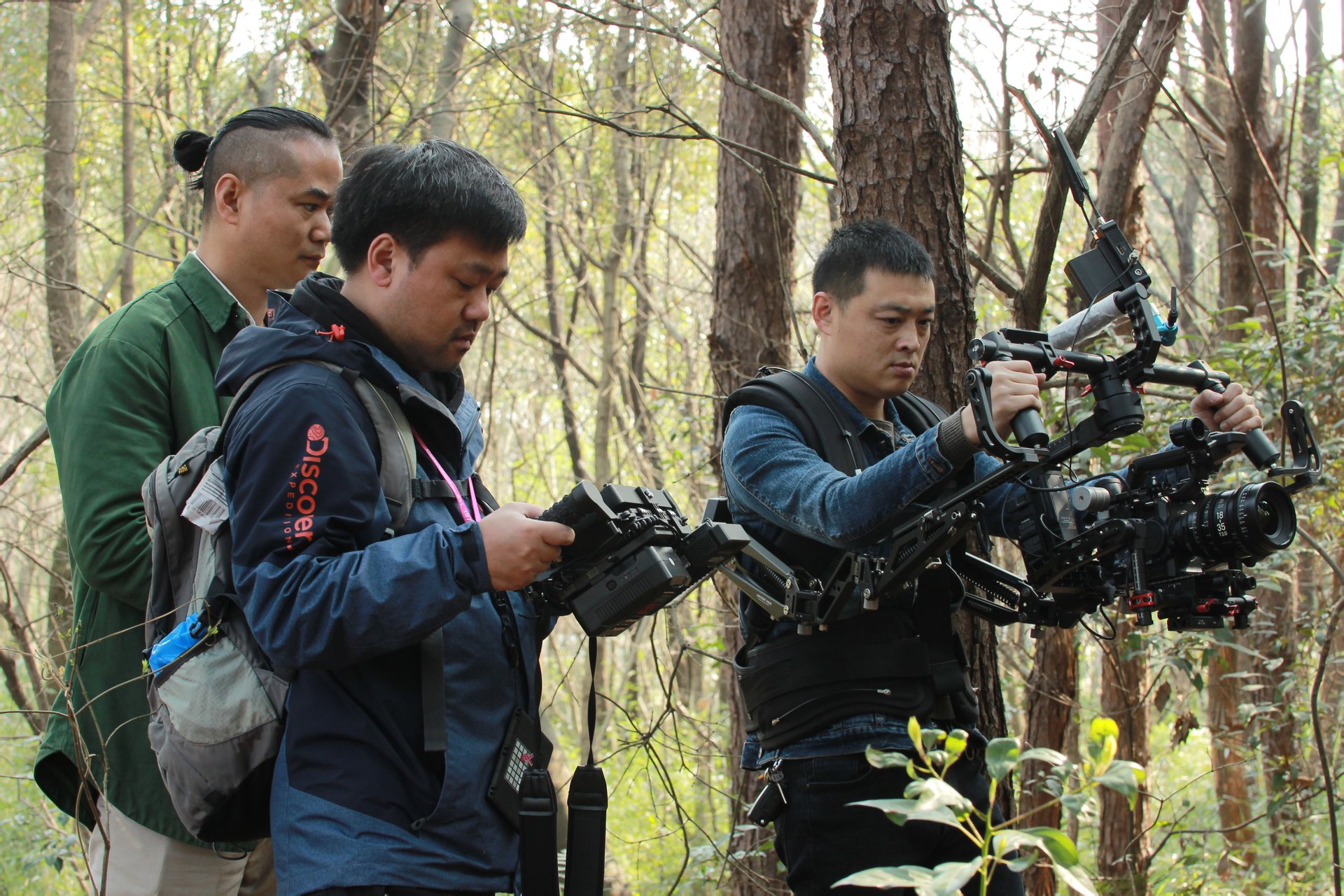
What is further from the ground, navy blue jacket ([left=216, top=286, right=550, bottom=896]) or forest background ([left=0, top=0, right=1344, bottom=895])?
forest background ([left=0, top=0, right=1344, bottom=895])

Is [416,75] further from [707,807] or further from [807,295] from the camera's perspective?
[707,807]

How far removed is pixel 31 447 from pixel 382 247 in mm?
2875

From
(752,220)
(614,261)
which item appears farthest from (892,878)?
(614,261)

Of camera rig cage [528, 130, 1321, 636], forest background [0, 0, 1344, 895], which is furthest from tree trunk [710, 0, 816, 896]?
camera rig cage [528, 130, 1321, 636]

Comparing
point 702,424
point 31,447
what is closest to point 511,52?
point 702,424

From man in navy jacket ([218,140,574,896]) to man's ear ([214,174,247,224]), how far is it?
72 centimetres

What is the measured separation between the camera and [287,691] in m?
1.95

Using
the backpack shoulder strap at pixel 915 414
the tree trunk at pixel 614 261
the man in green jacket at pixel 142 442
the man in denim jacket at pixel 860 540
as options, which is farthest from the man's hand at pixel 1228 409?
the tree trunk at pixel 614 261

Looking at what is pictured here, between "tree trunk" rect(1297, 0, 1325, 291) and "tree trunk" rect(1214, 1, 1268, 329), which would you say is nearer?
"tree trunk" rect(1214, 1, 1268, 329)

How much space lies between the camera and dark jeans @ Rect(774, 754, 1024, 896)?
99.4 inches

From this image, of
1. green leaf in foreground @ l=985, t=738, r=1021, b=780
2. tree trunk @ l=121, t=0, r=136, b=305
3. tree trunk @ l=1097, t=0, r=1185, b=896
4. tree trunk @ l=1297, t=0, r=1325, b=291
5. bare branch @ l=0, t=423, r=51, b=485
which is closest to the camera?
green leaf in foreground @ l=985, t=738, r=1021, b=780

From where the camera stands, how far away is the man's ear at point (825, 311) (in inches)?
118

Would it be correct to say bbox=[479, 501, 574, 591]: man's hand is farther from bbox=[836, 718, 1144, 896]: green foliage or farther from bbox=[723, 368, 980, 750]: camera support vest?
bbox=[723, 368, 980, 750]: camera support vest

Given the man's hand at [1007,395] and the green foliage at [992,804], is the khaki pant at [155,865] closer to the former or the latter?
the green foliage at [992,804]
